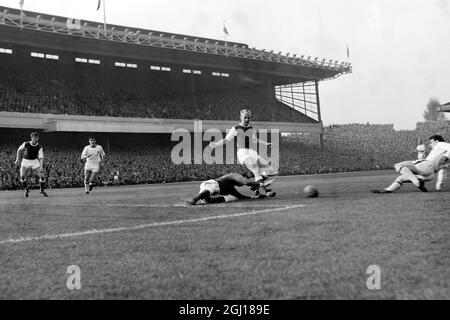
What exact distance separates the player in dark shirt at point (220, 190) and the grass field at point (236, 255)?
2.01m

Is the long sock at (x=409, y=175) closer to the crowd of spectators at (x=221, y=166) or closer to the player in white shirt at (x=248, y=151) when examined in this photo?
the player in white shirt at (x=248, y=151)

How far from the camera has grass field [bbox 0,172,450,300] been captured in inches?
134

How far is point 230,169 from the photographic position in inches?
1398

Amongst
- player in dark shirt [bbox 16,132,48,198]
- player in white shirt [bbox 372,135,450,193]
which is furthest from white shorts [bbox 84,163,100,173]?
player in white shirt [bbox 372,135,450,193]

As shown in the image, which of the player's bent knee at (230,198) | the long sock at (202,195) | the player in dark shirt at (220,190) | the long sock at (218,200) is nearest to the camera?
the long sock at (202,195)

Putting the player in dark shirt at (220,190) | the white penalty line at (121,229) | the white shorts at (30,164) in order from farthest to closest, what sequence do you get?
1. the white shorts at (30,164)
2. the player in dark shirt at (220,190)
3. the white penalty line at (121,229)

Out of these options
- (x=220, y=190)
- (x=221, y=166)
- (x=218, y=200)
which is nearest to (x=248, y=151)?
(x=220, y=190)

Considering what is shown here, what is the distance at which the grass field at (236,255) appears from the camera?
3.41 m

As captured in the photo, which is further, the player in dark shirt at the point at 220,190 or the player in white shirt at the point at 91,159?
the player in white shirt at the point at 91,159

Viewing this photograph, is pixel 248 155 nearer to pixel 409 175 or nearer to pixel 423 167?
pixel 409 175

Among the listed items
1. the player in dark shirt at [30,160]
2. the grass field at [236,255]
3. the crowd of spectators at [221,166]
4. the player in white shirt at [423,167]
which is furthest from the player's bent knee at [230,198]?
the crowd of spectators at [221,166]
